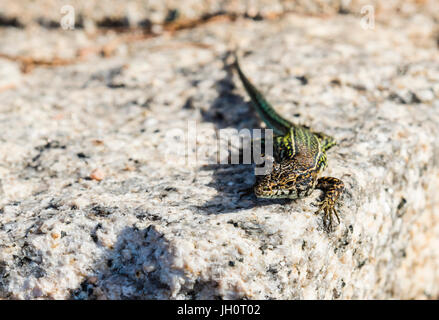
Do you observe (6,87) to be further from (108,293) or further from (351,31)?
(351,31)

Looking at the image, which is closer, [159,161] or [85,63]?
[159,161]

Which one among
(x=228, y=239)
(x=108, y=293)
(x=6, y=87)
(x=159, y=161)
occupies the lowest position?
(x=108, y=293)

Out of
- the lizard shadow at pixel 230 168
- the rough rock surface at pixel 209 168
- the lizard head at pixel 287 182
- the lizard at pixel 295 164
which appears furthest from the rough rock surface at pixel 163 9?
the lizard head at pixel 287 182

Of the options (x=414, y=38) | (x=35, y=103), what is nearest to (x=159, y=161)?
(x=35, y=103)

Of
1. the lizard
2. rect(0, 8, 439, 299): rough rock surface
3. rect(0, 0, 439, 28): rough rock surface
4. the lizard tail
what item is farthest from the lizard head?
rect(0, 0, 439, 28): rough rock surface

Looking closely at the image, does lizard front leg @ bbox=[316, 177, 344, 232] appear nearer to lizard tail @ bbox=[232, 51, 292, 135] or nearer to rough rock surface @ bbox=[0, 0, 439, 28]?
lizard tail @ bbox=[232, 51, 292, 135]

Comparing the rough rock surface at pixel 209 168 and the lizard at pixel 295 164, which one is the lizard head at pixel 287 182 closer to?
the lizard at pixel 295 164

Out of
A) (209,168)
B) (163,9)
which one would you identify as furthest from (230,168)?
(163,9)
